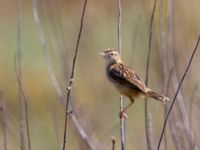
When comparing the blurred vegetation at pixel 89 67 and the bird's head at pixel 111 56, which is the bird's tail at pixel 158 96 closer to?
the blurred vegetation at pixel 89 67

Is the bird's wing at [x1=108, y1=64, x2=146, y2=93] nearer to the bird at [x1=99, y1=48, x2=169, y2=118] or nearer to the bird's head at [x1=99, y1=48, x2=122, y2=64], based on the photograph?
the bird at [x1=99, y1=48, x2=169, y2=118]

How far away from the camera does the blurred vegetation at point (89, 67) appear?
8.77 m

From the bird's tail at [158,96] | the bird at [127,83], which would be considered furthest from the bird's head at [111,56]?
the bird's tail at [158,96]

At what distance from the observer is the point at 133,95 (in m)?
8.10

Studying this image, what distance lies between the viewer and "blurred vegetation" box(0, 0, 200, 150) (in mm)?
8773

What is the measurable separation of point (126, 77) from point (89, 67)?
15.3 ft

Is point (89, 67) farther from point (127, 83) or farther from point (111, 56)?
point (127, 83)

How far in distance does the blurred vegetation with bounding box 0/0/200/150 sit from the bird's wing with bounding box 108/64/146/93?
283mm

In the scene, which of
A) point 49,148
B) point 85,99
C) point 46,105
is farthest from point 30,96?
point 49,148

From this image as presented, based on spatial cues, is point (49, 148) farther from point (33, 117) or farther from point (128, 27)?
point (128, 27)

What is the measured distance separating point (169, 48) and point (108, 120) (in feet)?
15.8

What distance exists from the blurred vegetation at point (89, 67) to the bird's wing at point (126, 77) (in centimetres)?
28

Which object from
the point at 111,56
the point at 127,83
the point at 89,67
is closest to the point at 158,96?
the point at 127,83

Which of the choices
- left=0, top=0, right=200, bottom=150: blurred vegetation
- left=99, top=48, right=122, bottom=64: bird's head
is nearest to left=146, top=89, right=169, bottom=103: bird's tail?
left=0, top=0, right=200, bottom=150: blurred vegetation
